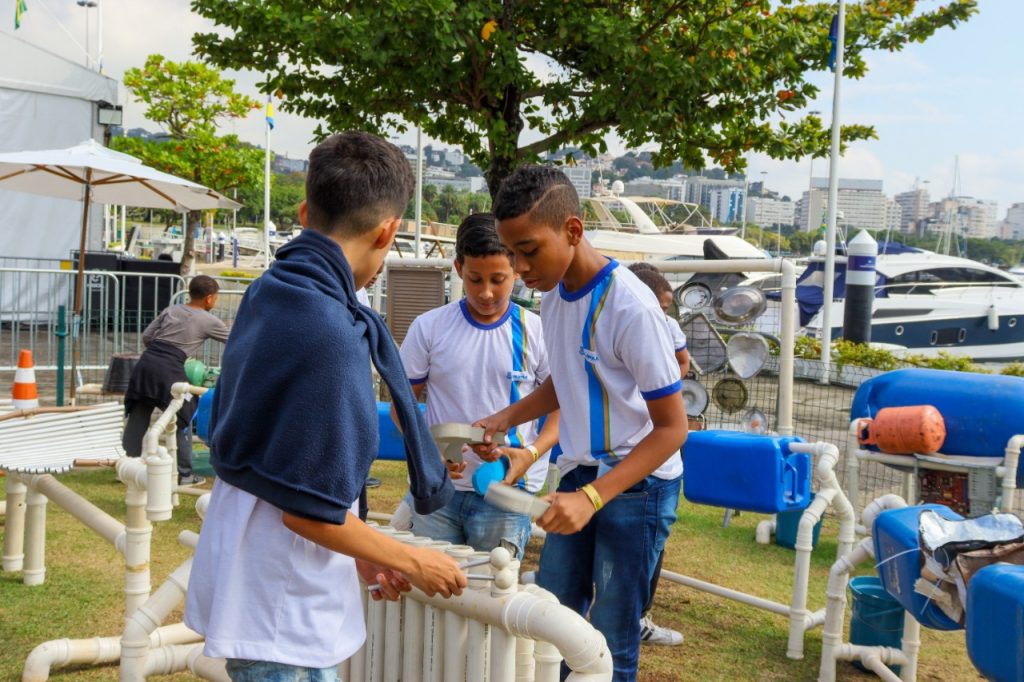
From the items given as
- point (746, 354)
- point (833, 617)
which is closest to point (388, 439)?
point (833, 617)

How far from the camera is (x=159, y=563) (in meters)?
5.97

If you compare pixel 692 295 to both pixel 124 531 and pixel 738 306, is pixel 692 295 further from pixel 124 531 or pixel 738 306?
pixel 124 531

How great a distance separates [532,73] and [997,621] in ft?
24.8

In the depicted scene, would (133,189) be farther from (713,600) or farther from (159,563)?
(713,600)

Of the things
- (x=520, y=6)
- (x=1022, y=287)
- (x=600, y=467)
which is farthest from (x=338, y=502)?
(x=1022, y=287)

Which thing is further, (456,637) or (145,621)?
(145,621)

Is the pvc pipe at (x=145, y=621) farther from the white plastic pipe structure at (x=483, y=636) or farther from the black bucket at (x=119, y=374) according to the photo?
the black bucket at (x=119, y=374)

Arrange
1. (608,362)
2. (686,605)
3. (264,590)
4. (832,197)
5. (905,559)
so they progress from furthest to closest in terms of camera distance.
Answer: (832,197), (686,605), (905,559), (608,362), (264,590)

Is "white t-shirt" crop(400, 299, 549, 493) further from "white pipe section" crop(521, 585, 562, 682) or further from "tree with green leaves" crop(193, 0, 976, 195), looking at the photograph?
"tree with green leaves" crop(193, 0, 976, 195)

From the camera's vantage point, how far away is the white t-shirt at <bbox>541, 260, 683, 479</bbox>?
8.91ft

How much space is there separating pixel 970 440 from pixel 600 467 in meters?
3.10

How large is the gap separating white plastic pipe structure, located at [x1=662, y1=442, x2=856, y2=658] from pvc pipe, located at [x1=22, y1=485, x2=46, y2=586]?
366 centimetres

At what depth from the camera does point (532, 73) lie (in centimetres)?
909

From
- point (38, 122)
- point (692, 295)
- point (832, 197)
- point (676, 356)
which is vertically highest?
point (38, 122)
